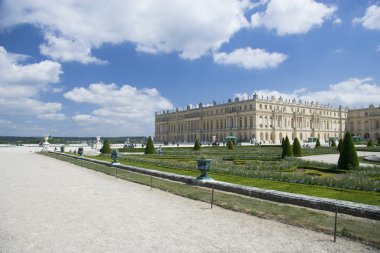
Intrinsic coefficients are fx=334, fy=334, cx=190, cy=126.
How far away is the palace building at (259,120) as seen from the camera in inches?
3253

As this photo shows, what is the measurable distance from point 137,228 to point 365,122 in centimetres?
10740

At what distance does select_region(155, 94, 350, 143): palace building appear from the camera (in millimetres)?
82625

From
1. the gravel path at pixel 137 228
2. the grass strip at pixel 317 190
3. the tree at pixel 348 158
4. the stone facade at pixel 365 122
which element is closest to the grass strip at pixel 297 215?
the gravel path at pixel 137 228

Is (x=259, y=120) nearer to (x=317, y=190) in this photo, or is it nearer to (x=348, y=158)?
(x=348, y=158)

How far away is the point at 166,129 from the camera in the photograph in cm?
11869

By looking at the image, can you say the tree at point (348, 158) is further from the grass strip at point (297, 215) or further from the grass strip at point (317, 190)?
the grass strip at point (297, 215)

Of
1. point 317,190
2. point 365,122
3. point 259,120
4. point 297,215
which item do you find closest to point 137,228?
point 297,215

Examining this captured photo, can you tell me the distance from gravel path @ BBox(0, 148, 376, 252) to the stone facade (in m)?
100

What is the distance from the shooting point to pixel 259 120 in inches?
3206

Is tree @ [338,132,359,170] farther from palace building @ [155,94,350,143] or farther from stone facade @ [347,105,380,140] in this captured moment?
stone facade @ [347,105,380,140]

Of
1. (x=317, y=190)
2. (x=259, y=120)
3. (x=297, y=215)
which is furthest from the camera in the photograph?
(x=259, y=120)

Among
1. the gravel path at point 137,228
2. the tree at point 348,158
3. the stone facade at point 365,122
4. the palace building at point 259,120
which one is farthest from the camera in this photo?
the stone facade at point 365,122

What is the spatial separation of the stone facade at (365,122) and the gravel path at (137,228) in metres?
100

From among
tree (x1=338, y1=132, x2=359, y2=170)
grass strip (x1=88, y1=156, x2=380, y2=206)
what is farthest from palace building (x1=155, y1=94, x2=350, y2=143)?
grass strip (x1=88, y1=156, x2=380, y2=206)
